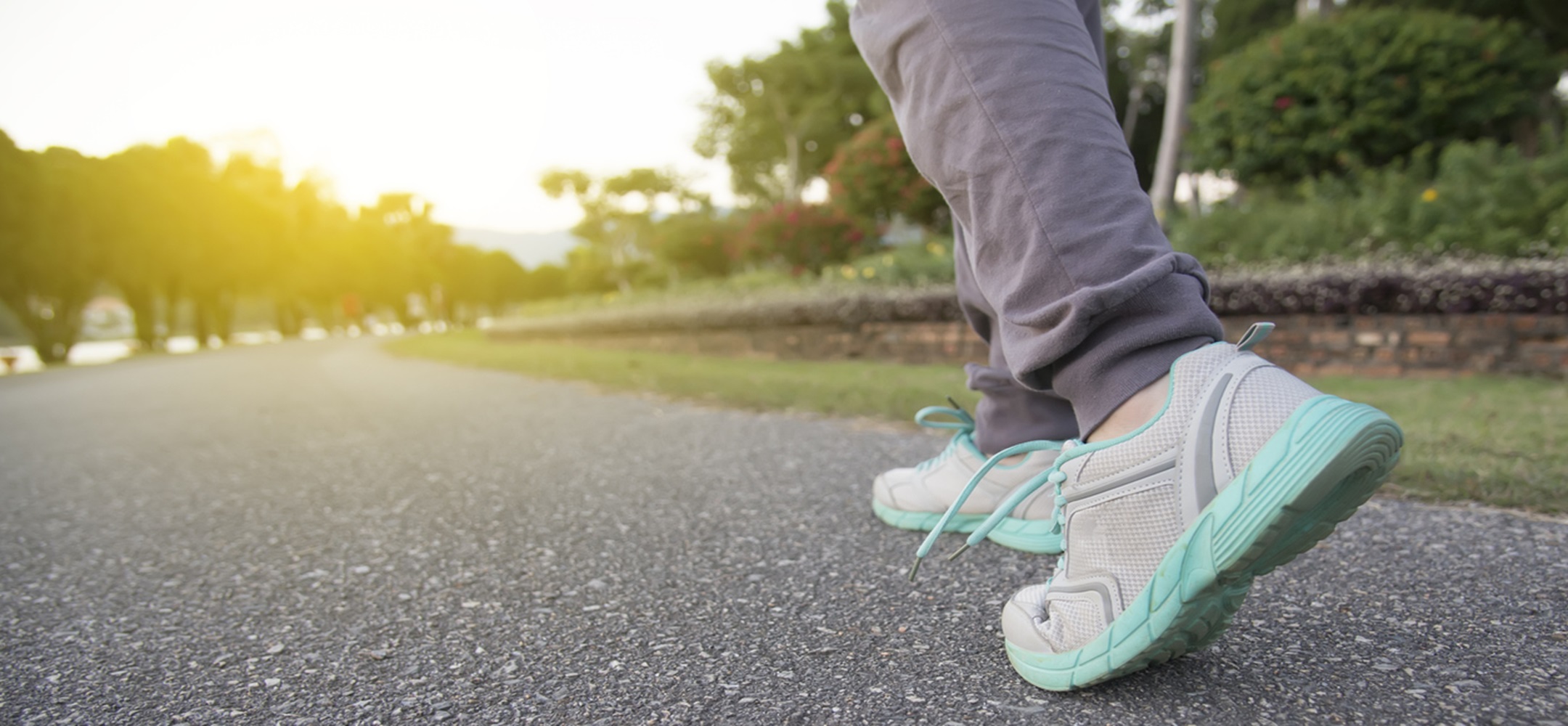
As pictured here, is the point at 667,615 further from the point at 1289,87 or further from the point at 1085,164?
the point at 1289,87

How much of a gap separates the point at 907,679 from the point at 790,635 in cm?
19

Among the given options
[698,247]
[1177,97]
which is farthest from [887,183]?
[698,247]

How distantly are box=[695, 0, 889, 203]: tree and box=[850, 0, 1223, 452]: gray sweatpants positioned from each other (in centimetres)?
1714

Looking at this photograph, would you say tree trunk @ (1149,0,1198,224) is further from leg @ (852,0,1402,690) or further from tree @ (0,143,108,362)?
tree @ (0,143,108,362)

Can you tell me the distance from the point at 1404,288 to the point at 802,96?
56.8 ft

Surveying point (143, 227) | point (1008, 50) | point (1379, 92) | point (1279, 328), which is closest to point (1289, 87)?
point (1379, 92)

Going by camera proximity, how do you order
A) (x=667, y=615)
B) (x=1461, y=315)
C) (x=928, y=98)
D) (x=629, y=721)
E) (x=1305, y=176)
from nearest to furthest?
1. (x=629, y=721)
2. (x=928, y=98)
3. (x=667, y=615)
4. (x=1461, y=315)
5. (x=1305, y=176)

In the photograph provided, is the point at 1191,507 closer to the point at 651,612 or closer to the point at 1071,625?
the point at 1071,625

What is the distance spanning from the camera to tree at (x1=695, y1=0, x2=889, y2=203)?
18.4 meters

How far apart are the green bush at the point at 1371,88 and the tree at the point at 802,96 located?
1092 centimetres

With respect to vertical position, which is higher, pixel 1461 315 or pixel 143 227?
pixel 143 227

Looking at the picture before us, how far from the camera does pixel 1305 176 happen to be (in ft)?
23.3

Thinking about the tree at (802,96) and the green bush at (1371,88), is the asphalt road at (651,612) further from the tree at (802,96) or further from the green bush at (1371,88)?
the tree at (802,96)

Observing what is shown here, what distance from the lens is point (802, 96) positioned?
19.4 metres
